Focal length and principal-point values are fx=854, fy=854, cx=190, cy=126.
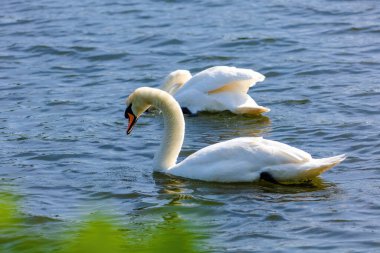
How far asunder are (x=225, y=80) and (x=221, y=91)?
0.35 m

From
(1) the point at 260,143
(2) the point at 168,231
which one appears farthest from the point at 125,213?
(2) the point at 168,231

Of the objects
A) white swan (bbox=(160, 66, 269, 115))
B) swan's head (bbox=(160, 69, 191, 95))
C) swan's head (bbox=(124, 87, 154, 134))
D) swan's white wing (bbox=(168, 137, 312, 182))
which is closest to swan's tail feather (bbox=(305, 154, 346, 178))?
swan's white wing (bbox=(168, 137, 312, 182))

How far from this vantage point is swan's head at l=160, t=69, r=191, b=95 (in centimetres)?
1190

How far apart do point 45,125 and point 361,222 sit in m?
5.37

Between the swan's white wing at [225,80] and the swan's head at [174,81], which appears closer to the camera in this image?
the swan's white wing at [225,80]

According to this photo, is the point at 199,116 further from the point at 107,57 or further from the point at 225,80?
the point at 107,57

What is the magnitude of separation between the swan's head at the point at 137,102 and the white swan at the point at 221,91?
6.19 feet

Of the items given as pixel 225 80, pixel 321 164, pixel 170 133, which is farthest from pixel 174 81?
pixel 321 164

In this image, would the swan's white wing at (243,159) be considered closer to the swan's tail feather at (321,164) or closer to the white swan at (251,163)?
the white swan at (251,163)

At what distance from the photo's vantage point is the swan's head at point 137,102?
28.8 ft

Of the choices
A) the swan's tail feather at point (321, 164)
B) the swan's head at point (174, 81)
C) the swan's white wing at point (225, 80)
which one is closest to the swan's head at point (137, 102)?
the swan's white wing at point (225, 80)

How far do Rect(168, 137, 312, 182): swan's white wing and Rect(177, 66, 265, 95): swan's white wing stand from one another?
273 cm

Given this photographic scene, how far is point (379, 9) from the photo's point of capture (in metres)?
15.7

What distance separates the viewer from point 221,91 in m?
11.0
